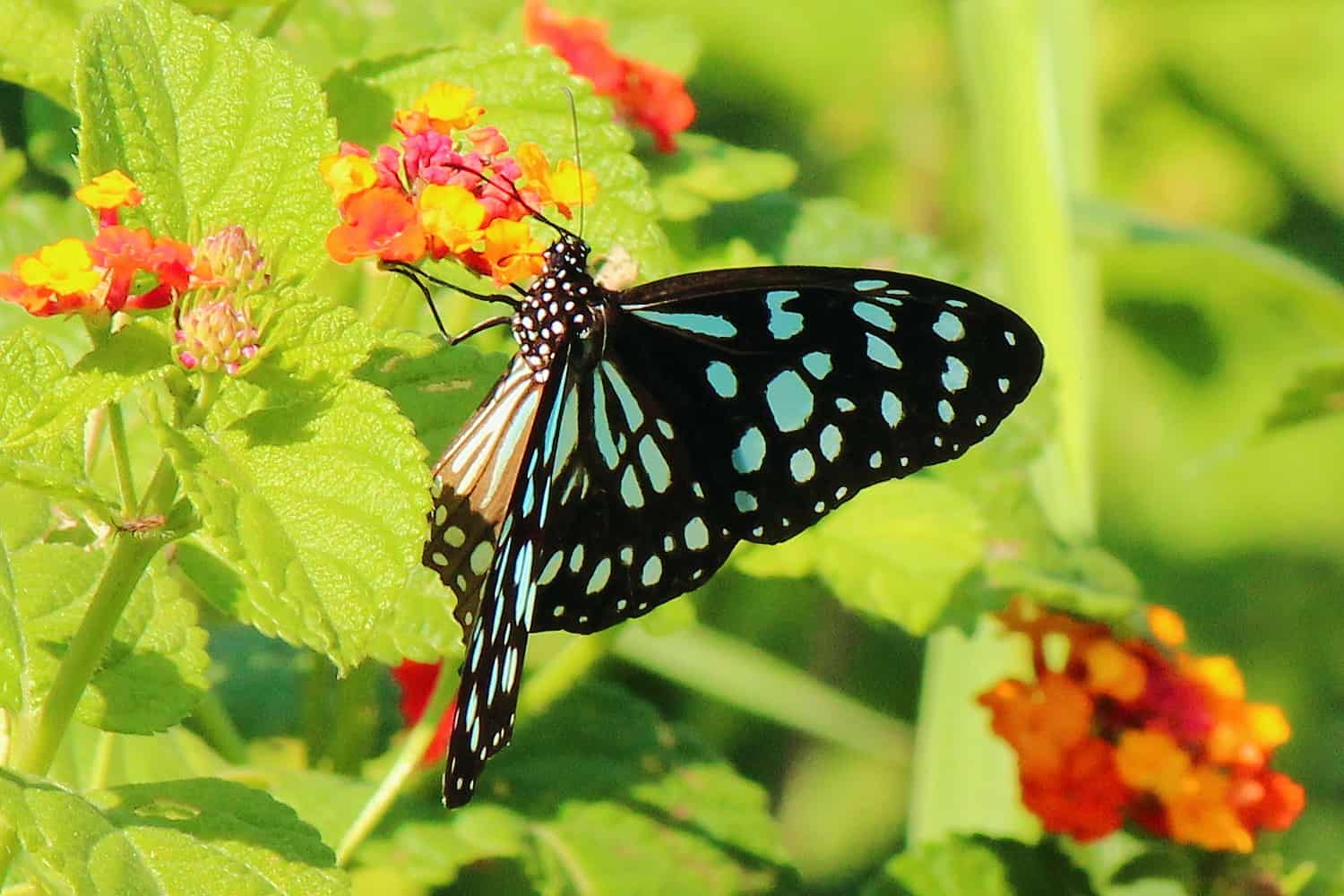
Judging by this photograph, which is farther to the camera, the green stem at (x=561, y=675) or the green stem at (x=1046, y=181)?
the green stem at (x=1046, y=181)

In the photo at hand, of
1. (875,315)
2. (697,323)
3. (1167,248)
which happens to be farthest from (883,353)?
(1167,248)

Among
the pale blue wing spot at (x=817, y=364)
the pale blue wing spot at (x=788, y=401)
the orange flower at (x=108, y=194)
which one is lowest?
the orange flower at (x=108, y=194)

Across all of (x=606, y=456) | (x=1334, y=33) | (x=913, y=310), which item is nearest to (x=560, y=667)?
(x=606, y=456)

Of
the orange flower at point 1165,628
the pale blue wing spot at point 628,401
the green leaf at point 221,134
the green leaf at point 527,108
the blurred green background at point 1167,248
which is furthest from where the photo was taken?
the blurred green background at point 1167,248

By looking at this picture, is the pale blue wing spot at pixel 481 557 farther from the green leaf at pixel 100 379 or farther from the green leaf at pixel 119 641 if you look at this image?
the green leaf at pixel 100 379

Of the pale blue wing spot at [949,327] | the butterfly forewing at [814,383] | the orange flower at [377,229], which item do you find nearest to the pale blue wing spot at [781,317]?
the butterfly forewing at [814,383]

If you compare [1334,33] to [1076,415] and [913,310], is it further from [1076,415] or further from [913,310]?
[913,310]

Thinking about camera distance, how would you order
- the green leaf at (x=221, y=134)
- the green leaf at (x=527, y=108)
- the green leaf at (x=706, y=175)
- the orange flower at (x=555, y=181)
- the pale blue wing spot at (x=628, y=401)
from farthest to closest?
the green leaf at (x=706, y=175)
the pale blue wing spot at (x=628, y=401)
the green leaf at (x=527, y=108)
the orange flower at (x=555, y=181)
the green leaf at (x=221, y=134)
